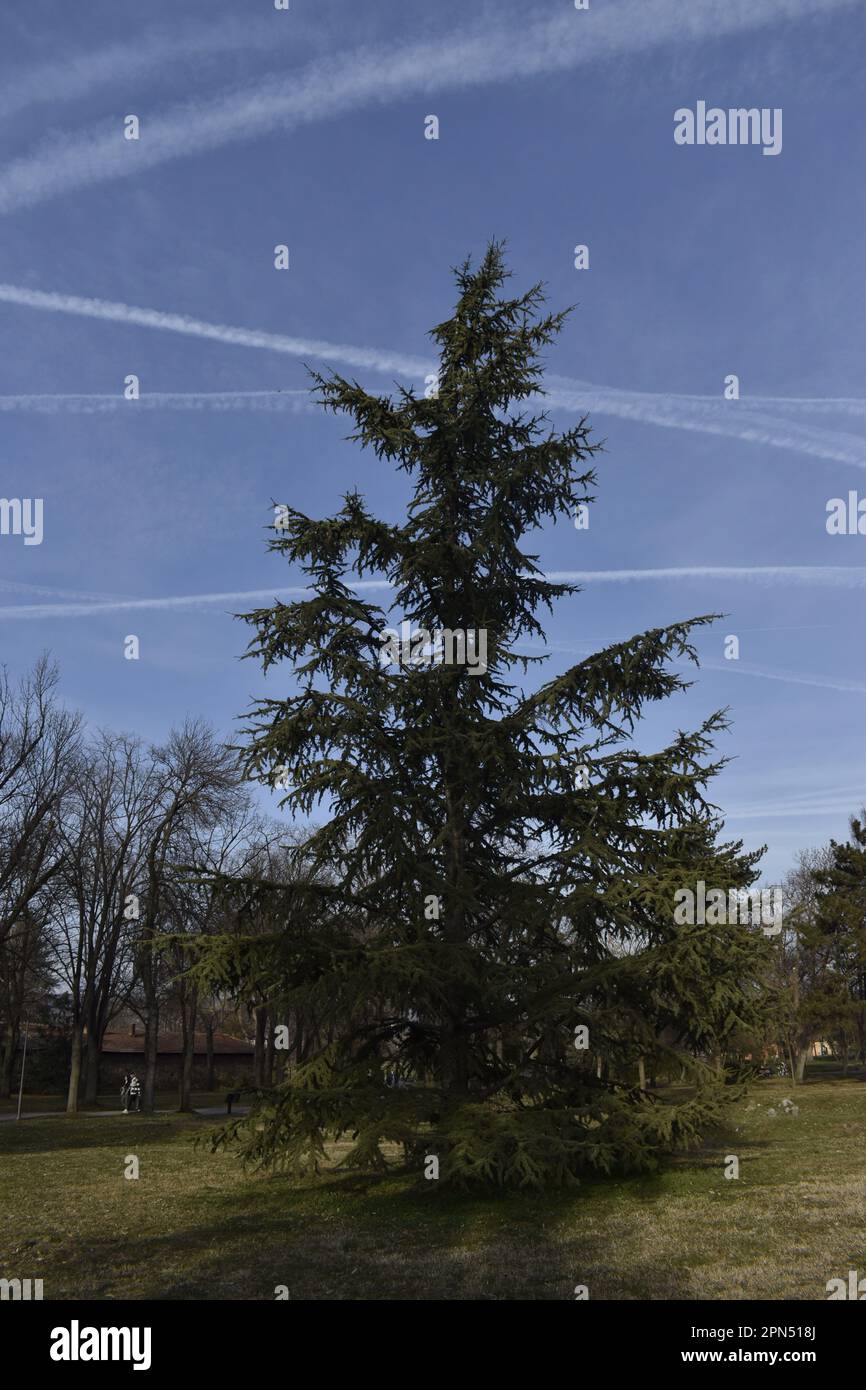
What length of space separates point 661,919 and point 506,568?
237 inches

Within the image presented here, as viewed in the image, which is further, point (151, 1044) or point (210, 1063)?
point (210, 1063)

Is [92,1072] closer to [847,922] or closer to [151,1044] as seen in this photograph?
[151,1044]

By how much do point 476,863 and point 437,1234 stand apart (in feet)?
17.9

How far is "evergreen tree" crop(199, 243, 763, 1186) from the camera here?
1260 cm

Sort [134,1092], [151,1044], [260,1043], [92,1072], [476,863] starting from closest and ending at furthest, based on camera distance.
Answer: [476,863]
[151,1044]
[134,1092]
[260,1043]
[92,1072]

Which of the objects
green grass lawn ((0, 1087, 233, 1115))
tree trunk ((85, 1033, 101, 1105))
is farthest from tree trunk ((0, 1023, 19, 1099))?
tree trunk ((85, 1033, 101, 1105))

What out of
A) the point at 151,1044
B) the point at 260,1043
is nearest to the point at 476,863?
the point at 151,1044

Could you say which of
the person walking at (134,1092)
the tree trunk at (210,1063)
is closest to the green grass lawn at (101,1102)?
the tree trunk at (210,1063)

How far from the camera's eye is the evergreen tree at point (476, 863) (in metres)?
12.6

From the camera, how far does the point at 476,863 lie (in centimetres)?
1494

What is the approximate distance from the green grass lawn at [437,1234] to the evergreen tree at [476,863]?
610 mm

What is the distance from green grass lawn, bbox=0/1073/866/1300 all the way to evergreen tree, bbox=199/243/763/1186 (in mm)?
610

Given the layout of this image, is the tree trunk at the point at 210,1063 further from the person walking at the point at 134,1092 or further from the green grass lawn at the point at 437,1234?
the green grass lawn at the point at 437,1234

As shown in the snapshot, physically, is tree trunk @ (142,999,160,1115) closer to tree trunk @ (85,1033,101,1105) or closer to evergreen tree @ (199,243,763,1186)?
tree trunk @ (85,1033,101,1105)
